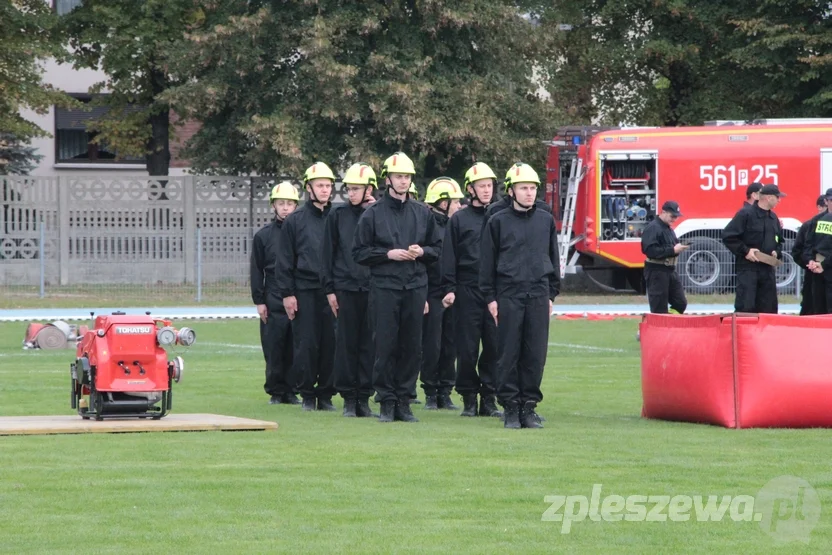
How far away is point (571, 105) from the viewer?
4425 cm

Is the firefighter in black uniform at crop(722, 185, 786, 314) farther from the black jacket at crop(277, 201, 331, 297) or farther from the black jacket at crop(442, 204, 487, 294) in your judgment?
the black jacket at crop(277, 201, 331, 297)

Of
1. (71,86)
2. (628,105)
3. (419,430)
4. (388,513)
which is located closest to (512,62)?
(628,105)

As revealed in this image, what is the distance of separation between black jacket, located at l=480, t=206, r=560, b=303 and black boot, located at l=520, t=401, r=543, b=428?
0.86 metres

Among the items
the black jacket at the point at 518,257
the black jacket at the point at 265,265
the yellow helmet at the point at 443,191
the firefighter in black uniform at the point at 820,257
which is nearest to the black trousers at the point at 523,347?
the black jacket at the point at 518,257

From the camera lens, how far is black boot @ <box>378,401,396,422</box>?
13367 millimetres

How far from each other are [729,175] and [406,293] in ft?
68.9

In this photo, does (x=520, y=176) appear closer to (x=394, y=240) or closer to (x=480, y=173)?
(x=394, y=240)

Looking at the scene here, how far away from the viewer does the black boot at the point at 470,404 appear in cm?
1420

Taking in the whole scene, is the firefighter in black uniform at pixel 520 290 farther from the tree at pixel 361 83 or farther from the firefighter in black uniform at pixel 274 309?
the tree at pixel 361 83

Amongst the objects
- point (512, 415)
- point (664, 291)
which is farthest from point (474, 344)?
point (664, 291)

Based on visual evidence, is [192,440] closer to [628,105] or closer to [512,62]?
[512,62]

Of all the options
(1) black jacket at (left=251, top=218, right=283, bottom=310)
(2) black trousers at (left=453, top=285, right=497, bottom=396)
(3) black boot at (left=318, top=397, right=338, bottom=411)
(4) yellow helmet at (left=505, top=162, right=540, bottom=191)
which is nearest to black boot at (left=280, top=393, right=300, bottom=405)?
(3) black boot at (left=318, top=397, right=338, bottom=411)

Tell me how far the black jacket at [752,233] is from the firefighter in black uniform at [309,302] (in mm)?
4847

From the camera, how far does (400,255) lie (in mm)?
13109
